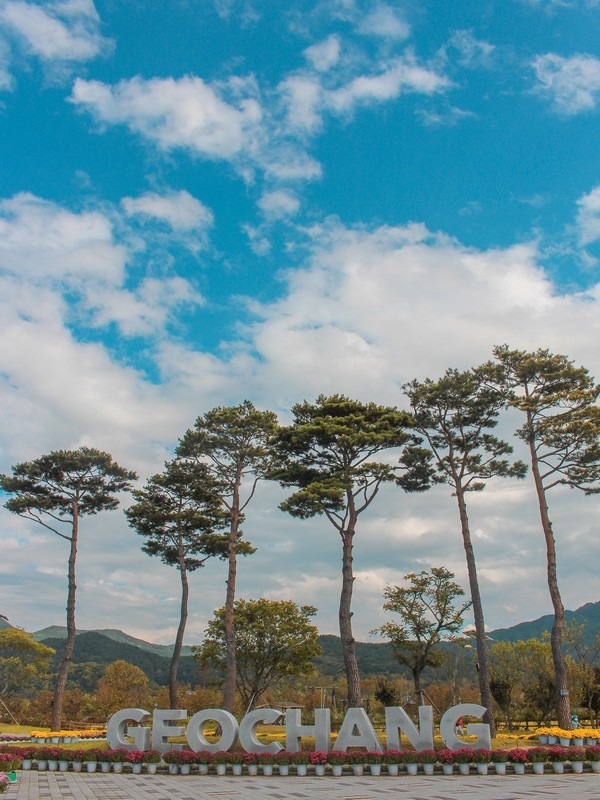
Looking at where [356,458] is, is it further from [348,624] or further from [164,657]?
[164,657]

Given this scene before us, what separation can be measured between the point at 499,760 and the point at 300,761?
5.37 meters

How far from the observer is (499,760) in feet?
54.5

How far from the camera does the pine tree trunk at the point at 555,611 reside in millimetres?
21594

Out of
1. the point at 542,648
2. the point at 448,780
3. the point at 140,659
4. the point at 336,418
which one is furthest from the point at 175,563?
the point at 140,659

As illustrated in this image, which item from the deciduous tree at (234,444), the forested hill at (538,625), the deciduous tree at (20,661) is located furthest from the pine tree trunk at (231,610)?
the forested hill at (538,625)

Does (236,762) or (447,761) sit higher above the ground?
(447,761)

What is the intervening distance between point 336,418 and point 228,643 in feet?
33.7

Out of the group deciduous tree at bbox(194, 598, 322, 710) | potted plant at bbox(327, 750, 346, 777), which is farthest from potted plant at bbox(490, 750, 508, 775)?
deciduous tree at bbox(194, 598, 322, 710)

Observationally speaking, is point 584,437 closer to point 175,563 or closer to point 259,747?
point 259,747

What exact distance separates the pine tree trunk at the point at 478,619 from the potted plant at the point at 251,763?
9.14 m

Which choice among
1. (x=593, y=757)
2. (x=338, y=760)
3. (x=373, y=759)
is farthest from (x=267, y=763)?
(x=593, y=757)

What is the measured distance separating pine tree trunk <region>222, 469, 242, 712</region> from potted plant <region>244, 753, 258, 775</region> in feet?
25.2

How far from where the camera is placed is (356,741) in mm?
17375

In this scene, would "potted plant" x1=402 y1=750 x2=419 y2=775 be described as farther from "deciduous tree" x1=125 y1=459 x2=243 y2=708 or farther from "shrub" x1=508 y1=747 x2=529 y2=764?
"deciduous tree" x1=125 y1=459 x2=243 y2=708
